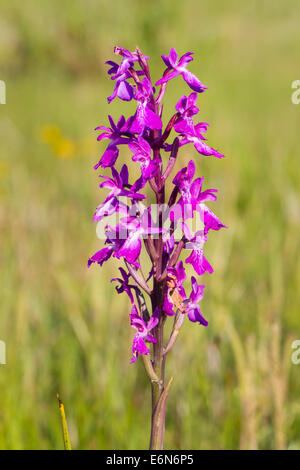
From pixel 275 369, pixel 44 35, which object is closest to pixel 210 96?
pixel 275 369

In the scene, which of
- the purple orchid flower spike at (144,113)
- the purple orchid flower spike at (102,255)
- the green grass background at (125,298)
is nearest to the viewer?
the purple orchid flower spike at (144,113)

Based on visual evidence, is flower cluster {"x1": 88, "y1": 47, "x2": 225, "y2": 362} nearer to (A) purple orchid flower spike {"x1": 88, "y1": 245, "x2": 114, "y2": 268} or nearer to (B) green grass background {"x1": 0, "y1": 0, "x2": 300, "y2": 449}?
(A) purple orchid flower spike {"x1": 88, "y1": 245, "x2": 114, "y2": 268}

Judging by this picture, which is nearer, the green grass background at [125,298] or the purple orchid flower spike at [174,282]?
the purple orchid flower spike at [174,282]

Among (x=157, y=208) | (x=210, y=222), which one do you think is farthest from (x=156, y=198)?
(x=210, y=222)

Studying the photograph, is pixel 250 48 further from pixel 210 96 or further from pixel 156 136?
pixel 156 136

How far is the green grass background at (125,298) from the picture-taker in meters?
1.69

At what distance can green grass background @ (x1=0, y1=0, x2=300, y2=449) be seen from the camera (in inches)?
66.5

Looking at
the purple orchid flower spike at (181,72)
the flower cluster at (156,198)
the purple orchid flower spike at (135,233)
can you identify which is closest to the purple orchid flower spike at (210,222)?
the flower cluster at (156,198)

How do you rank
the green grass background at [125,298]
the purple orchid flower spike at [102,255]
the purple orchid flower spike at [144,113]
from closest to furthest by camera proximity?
the purple orchid flower spike at [144,113] < the purple orchid flower spike at [102,255] < the green grass background at [125,298]

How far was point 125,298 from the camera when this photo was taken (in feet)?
7.88

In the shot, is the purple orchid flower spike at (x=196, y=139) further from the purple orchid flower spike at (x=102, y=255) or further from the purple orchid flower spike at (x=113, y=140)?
the purple orchid flower spike at (x=102, y=255)

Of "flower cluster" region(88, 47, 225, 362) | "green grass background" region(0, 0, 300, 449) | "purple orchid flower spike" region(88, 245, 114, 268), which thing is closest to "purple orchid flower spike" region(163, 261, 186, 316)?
"flower cluster" region(88, 47, 225, 362)

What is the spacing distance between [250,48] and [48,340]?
8.28 meters

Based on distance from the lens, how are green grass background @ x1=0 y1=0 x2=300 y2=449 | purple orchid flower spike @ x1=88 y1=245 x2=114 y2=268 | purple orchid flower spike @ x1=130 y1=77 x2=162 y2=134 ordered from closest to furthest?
purple orchid flower spike @ x1=130 y1=77 x2=162 y2=134
purple orchid flower spike @ x1=88 y1=245 x2=114 y2=268
green grass background @ x1=0 y1=0 x2=300 y2=449
